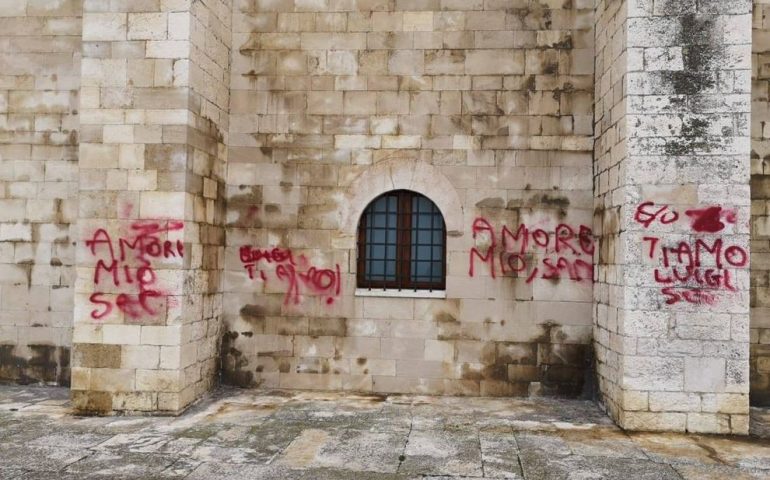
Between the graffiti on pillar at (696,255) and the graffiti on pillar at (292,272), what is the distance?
152 inches

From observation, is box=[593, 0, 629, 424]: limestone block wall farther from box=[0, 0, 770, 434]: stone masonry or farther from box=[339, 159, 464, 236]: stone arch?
box=[339, 159, 464, 236]: stone arch

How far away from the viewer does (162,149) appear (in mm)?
7062

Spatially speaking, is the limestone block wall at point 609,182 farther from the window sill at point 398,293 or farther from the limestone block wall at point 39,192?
the limestone block wall at point 39,192

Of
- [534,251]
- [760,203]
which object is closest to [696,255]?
[760,203]

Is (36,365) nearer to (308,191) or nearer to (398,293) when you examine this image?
(308,191)

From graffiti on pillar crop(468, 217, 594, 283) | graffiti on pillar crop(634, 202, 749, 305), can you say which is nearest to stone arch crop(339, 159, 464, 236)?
graffiti on pillar crop(468, 217, 594, 283)

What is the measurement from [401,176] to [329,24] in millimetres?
2254

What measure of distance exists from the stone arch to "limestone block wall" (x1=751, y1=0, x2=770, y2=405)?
3619 mm

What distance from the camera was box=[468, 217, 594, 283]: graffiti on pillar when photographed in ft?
25.9

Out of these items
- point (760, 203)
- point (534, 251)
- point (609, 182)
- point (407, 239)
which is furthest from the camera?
point (407, 239)

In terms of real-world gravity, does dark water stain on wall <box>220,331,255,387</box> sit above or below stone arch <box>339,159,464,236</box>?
below

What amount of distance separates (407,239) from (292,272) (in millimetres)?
1581

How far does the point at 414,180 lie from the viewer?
8062 millimetres

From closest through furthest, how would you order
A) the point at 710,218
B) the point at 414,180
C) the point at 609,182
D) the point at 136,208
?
the point at 710,218, the point at 136,208, the point at 609,182, the point at 414,180
